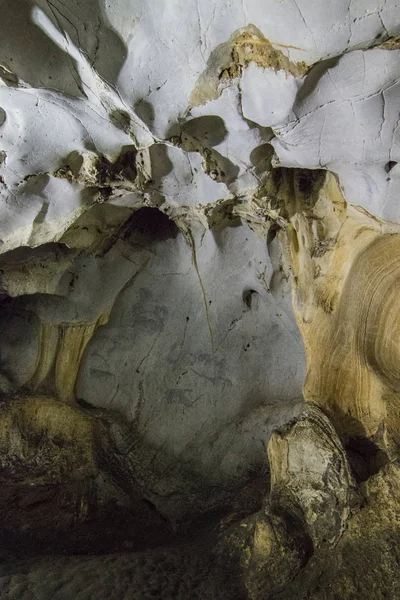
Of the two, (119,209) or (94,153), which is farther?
(119,209)

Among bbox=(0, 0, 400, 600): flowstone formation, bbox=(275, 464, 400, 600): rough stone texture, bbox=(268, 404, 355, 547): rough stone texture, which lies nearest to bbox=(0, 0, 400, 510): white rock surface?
bbox=(0, 0, 400, 600): flowstone formation

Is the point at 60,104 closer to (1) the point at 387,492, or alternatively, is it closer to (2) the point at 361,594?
(1) the point at 387,492

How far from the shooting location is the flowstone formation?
1507 millimetres

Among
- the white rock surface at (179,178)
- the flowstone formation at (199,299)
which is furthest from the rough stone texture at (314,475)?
the white rock surface at (179,178)

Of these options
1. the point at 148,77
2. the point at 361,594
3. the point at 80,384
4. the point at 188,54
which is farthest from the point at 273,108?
the point at 80,384

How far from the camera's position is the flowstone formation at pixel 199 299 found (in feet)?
4.94

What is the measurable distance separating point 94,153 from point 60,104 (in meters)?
0.22

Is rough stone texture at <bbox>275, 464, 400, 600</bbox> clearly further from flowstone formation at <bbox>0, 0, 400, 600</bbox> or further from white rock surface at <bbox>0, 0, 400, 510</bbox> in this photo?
white rock surface at <bbox>0, 0, 400, 510</bbox>

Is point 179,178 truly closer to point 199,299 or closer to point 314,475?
point 199,299

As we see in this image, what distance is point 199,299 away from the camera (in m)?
2.80

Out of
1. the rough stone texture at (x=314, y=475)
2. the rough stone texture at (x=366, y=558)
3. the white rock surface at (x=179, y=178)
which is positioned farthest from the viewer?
the rough stone texture at (x=314, y=475)

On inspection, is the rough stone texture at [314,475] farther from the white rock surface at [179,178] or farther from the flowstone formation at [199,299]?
the white rock surface at [179,178]

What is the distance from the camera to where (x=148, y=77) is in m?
1.60

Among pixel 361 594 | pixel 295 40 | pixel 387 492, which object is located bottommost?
pixel 361 594
